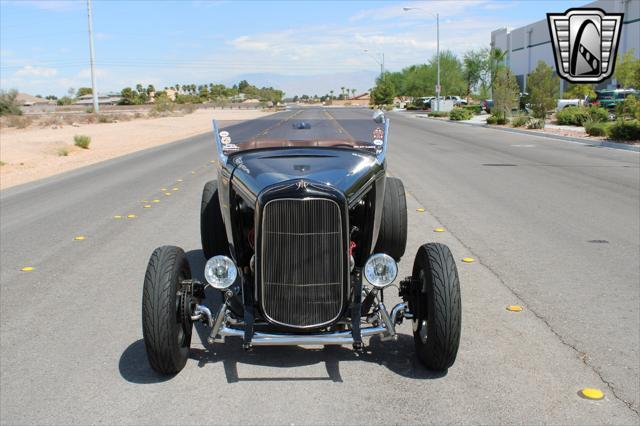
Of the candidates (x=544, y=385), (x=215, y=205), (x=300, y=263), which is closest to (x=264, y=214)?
(x=300, y=263)

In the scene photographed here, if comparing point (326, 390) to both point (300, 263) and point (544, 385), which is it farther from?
point (544, 385)

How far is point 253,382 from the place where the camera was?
168 inches

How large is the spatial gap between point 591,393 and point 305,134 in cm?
280

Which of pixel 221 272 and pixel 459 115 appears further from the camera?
pixel 459 115

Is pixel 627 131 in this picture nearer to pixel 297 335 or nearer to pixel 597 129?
pixel 597 129

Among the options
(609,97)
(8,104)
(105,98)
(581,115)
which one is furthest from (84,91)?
(581,115)

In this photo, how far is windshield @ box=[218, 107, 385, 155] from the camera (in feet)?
17.3

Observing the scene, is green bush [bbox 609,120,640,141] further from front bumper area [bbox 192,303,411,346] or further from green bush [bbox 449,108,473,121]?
green bush [bbox 449,108,473,121]

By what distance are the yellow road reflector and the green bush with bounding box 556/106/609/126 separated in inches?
1126

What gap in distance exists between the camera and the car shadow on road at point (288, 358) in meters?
4.33

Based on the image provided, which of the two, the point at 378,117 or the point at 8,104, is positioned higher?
the point at 8,104

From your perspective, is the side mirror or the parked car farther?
the parked car

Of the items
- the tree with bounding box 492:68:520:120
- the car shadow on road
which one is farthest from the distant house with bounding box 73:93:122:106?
the car shadow on road

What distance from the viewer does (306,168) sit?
4469mm
